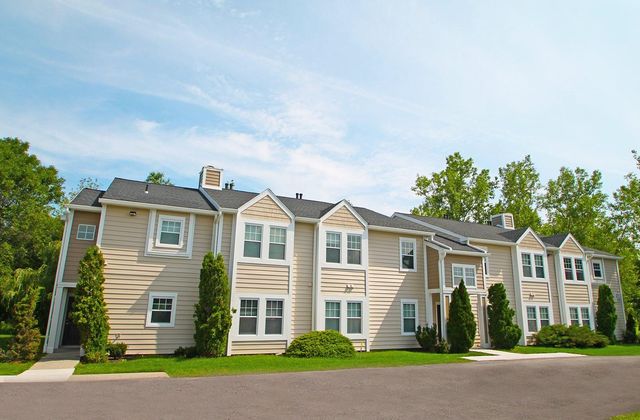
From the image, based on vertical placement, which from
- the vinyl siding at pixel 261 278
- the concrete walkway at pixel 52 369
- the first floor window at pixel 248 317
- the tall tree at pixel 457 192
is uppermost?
the tall tree at pixel 457 192

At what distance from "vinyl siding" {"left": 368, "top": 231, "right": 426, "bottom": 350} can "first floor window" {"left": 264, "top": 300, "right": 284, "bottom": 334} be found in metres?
4.55

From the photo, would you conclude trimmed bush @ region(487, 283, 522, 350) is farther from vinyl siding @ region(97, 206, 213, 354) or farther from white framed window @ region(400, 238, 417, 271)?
vinyl siding @ region(97, 206, 213, 354)

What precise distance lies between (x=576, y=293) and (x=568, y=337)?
4.47 meters

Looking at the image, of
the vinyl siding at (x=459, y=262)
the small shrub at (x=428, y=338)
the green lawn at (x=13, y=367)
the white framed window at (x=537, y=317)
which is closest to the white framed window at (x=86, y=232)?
the green lawn at (x=13, y=367)

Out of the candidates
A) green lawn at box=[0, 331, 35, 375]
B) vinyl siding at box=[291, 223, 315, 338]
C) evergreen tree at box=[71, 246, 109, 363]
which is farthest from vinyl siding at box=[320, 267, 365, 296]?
green lawn at box=[0, 331, 35, 375]

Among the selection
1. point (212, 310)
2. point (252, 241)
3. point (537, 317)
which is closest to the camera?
point (212, 310)

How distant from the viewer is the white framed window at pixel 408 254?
69.3 ft

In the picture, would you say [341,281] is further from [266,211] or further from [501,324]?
[501,324]

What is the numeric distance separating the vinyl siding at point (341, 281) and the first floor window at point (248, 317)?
3.19m

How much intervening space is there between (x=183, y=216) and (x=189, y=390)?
9116 mm

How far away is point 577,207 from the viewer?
4391cm

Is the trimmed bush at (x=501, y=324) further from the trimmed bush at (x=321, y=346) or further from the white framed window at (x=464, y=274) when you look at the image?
the trimmed bush at (x=321, y=346)

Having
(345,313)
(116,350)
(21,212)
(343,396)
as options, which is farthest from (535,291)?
(21,212)

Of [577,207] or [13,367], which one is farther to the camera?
[577,207]
